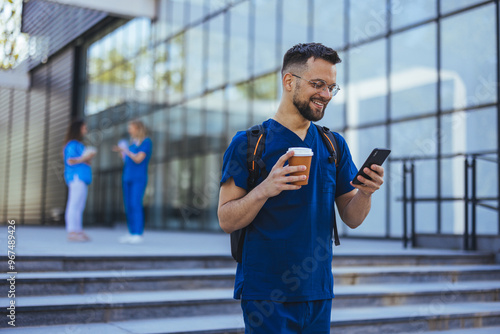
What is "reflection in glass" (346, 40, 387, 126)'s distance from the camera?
38.6 feet

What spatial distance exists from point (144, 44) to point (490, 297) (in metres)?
15.7

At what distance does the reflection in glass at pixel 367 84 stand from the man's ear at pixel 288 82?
32.2 ft

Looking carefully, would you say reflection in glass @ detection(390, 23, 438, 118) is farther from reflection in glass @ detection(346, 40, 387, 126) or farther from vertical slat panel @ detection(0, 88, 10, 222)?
vertical slat panel @ detection(0, 88, 10, 222)

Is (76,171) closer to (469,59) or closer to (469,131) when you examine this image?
(469,131)

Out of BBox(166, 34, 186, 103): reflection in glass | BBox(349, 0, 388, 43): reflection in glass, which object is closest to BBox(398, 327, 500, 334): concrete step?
BBox(349, 0, 388, 43): reflection in glass

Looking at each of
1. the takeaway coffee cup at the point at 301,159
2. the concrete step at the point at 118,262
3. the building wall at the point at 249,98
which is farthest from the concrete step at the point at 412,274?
the takeaway coffee cup at the point at 301,159

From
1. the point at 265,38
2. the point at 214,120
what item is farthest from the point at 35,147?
the point at 265,38

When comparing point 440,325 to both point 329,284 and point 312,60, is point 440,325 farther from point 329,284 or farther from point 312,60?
point 312,60

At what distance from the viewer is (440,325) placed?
17.2 feet

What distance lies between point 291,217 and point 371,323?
3181 mm

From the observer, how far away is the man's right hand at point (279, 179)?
76.4 inches

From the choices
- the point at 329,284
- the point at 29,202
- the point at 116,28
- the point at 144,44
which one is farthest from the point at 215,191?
the point at 329,284

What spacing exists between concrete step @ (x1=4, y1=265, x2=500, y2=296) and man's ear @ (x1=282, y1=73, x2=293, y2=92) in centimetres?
349

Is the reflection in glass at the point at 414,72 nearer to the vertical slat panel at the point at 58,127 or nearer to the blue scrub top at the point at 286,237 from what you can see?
the blue scrub top at the point at 286,237
